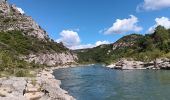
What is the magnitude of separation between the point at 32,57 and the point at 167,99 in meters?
142

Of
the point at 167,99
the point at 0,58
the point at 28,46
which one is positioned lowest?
the point at 167,99

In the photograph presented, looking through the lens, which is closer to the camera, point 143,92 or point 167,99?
point 167,99

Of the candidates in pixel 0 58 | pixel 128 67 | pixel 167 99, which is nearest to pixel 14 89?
pixel 167 99

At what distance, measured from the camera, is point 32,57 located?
617 feet

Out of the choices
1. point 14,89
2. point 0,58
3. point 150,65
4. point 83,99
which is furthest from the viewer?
point 150,65

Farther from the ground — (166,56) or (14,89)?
(166,56)

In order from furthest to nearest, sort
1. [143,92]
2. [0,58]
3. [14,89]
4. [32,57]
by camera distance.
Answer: [32,57] < [0,58] < [143,92] < [14,89]

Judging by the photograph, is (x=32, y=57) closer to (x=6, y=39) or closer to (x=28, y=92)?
(x=6, y=39)

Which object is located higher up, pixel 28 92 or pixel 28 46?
pixel 28 46

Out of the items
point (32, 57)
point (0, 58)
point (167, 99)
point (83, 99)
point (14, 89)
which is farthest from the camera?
point (32, 57)

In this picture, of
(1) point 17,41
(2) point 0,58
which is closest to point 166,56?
(1) point 17,41

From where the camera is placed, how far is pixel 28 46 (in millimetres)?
197125

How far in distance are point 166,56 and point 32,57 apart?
7414cm

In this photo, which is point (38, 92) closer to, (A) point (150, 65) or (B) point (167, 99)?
(B) point (167, 99)
